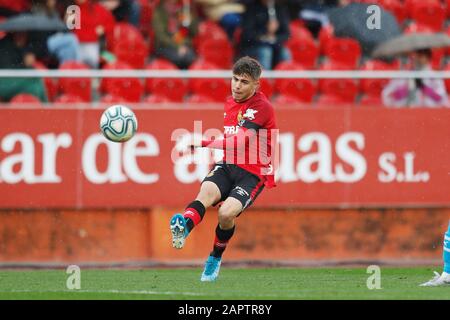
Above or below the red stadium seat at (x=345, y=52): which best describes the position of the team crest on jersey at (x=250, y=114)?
below

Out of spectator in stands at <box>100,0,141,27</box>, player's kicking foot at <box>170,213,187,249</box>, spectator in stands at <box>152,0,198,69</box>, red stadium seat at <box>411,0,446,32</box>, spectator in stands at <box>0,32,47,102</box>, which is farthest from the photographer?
red stadium seat at <box>411,0,446,32</box>

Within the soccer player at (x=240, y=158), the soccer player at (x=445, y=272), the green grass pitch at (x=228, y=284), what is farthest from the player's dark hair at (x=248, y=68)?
the soccer player at (x=445, y=272)

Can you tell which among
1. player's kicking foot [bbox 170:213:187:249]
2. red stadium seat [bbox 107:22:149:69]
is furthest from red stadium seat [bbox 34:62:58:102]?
player's kicking foot [bbox 170:213:187:249]

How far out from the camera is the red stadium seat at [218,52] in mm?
16172

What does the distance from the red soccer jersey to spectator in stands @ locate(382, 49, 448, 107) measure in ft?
11.7

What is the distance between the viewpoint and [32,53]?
1527 centimetres

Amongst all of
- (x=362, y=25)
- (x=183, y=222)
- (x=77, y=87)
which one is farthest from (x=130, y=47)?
(x=183, y=222)

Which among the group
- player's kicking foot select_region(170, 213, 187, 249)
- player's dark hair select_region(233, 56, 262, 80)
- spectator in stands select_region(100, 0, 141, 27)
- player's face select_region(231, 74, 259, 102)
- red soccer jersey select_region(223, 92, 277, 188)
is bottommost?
player's kicking foot select_region(170, 213, 187, 249)

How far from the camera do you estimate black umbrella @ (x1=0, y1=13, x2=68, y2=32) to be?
49.8 ft

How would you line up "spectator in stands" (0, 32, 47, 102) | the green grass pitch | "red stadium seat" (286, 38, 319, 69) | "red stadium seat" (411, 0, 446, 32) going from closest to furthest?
1. the green grass pitch
2. "spectator in stands" (0, 32, 47, 102)
3. "red stadium seat" (286, 38, 319, 69)
4. "red stadium seat" (411, 0, 446, 32)

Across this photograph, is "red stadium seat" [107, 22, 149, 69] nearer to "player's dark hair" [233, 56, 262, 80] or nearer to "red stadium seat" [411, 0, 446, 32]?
"red stadium seat" [411, 0, 446, 32]

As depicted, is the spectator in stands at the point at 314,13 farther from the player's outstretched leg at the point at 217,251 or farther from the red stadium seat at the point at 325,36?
the player's outstretched leg at the point at 217,251

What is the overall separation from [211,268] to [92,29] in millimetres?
5608

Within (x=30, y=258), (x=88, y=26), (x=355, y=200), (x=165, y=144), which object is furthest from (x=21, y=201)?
(x=355, y=200)
